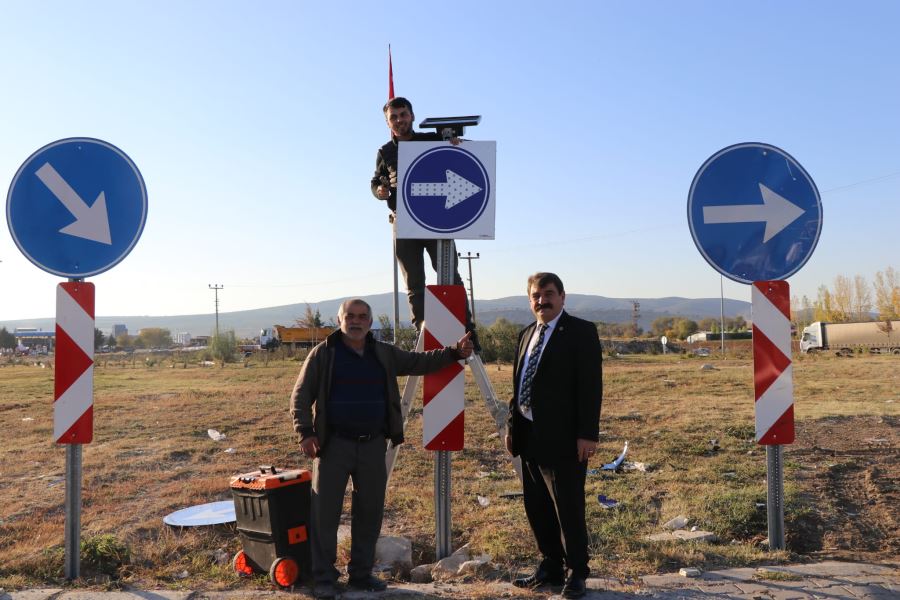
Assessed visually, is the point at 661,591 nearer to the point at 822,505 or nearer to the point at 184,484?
the point at 822,505

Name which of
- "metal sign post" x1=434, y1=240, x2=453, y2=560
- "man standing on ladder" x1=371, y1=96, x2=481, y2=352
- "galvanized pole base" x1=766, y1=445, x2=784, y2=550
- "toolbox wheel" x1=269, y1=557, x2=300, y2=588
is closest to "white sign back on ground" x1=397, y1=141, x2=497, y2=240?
"metal sign post" x1=434, y1=240, x2=453, y2=560

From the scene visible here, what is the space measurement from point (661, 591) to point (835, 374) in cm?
A: 2118

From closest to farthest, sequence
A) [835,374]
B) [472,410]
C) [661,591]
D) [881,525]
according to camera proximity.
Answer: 1. [661,591]
2. [881,525]
3. [472,410]
4. [835,374]

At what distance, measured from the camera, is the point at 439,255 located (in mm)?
5051

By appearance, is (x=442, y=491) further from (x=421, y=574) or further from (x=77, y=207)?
(x=77, y=207)

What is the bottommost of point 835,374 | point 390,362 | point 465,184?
point 835,374

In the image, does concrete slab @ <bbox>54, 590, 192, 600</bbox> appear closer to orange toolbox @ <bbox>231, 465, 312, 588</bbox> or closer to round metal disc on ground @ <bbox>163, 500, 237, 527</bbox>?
orange toolbox @ <bbox>231, 465, 312, 588</bbox>

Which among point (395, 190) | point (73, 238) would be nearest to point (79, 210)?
point (73, 238)

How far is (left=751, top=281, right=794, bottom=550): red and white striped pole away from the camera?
15.4ft

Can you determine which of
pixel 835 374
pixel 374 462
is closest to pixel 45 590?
pixel 374 462

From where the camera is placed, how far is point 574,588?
13.3 ft

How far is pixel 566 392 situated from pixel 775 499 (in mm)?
1725

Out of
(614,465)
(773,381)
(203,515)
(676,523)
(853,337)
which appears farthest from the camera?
(853,337)

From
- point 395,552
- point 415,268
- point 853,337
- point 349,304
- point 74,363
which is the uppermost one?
point 415,268
